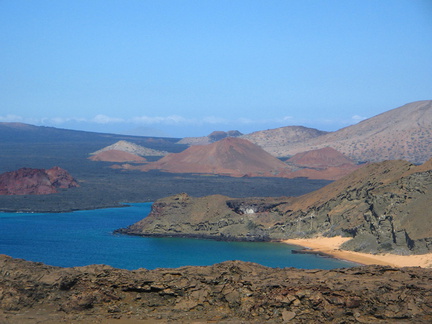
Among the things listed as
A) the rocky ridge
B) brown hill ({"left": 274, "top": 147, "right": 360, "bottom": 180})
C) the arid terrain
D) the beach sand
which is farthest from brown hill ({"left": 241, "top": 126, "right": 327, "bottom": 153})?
the beach sand

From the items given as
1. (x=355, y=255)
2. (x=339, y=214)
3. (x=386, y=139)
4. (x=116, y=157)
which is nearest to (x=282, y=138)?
(x=386, y=139)

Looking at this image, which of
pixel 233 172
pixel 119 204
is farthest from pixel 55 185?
pixel 233 172

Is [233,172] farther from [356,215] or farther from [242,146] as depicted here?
[356,215]

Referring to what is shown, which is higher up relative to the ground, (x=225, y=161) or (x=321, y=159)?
(x=321, y=159)

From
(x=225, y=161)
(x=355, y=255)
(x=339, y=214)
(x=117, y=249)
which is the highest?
(x=225, y=161)

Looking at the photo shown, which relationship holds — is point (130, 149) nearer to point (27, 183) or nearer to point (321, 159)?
point (321, 159)

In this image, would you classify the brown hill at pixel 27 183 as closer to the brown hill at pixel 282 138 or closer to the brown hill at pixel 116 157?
the brown hill at pixel 116 157
